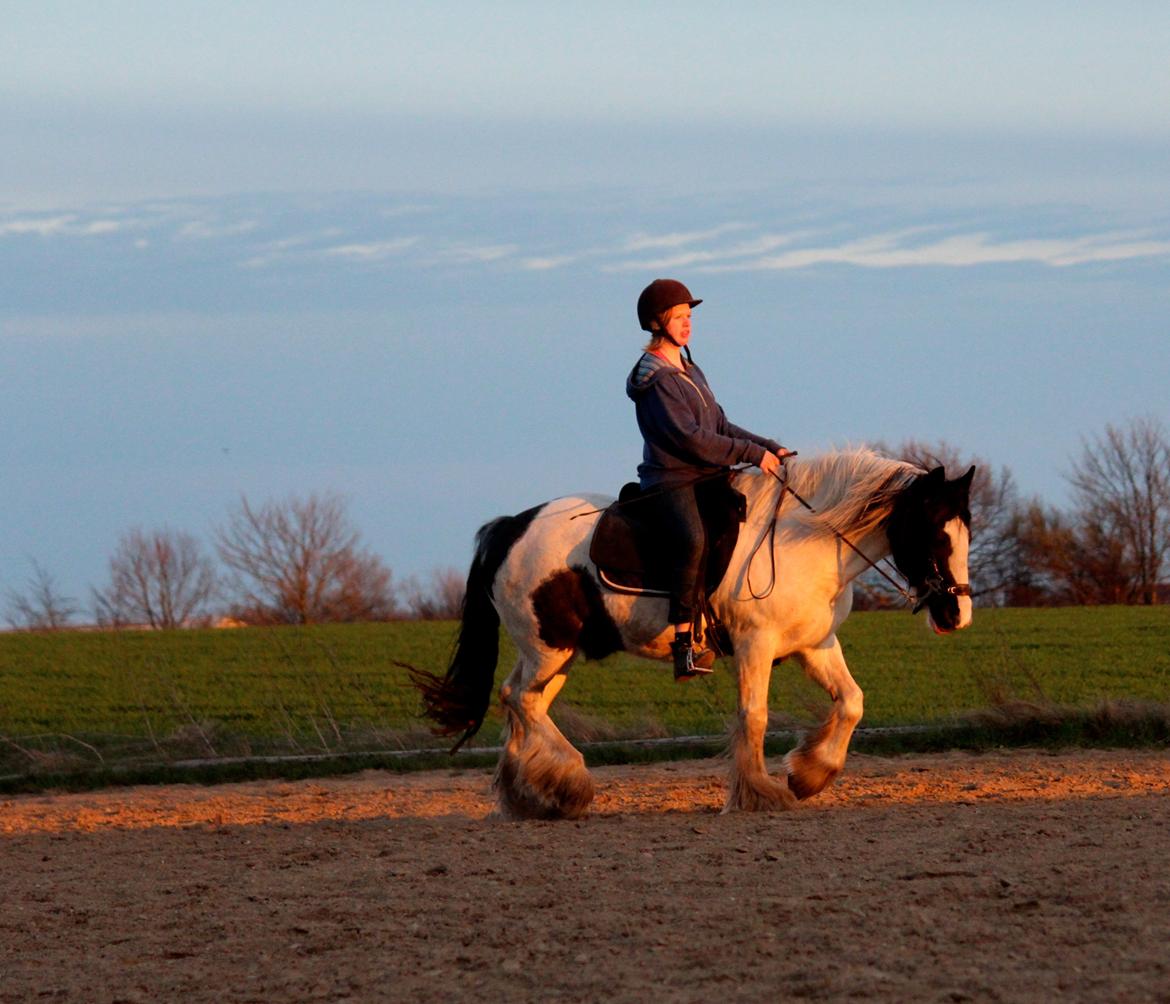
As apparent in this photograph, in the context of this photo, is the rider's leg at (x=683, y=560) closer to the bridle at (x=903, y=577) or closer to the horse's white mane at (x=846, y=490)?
the bridle at (x=903, y=577)

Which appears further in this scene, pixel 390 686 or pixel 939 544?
pixel 390 686

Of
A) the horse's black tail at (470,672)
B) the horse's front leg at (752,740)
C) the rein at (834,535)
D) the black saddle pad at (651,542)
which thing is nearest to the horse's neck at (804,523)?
the rein at (834,535)

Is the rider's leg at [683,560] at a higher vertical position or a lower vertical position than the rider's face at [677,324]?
lower

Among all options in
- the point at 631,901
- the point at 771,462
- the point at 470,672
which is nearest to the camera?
the point at 631,901

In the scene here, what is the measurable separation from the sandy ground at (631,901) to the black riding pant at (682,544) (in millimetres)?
1139

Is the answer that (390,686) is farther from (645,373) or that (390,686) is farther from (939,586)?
(939,586)

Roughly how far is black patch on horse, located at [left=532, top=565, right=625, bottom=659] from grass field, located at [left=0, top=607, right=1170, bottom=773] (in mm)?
507

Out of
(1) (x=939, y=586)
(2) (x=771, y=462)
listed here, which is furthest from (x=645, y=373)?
(1) (x=939, y=586)

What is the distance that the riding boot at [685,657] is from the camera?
8.44 m

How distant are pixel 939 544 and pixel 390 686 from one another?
1480cm

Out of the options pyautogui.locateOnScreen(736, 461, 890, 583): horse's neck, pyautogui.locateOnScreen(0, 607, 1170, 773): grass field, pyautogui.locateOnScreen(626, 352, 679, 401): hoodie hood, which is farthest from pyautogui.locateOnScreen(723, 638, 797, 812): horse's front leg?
pyautogui.locateOnScreen(626, 352, 679, 401): hoodie hood

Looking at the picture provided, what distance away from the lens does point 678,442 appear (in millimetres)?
8430

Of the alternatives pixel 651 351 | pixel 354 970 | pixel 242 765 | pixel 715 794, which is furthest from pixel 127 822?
pixel 354 970

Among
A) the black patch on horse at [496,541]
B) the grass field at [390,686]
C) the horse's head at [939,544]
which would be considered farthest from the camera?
the grass field at [390,686]
